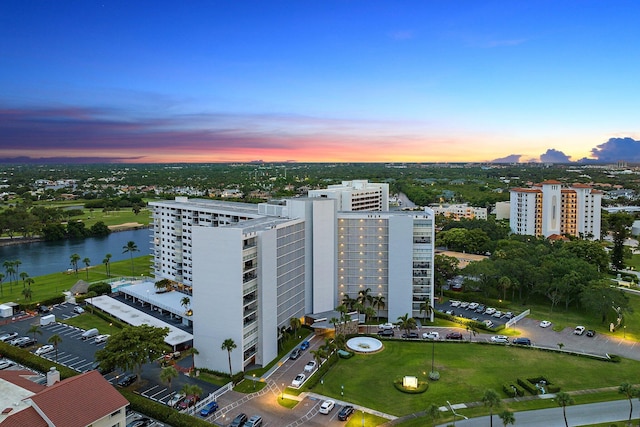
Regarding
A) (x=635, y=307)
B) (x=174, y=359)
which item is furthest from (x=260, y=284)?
(x=635, y=307)

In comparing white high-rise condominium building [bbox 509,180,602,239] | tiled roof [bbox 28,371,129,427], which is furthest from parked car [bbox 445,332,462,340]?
white high-rise condominium building [bbox 509,180,602,239]

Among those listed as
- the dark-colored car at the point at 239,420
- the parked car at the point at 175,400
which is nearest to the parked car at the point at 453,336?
the dark-colored car at the point at 239,420

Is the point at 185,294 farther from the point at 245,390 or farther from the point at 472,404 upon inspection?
the point at 472,404

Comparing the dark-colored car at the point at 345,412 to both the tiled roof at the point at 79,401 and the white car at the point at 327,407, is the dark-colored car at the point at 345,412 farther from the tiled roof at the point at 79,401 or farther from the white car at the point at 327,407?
the tiled roof at the point at 79,401

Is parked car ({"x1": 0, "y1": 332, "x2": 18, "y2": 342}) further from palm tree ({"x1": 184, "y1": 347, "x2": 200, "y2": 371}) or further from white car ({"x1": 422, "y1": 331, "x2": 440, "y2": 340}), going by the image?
white car ({"x1": 422, "y1": 331, "x2": 440, "y2": 340})

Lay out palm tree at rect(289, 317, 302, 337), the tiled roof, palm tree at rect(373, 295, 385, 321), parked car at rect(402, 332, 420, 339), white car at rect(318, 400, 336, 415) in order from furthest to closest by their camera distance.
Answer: palm tree at rect(373, 295, 385, 321)
parked car at rect(402, 332, 420, 339)
palm tree at rect(289, 317, 302, 337)
white car at rect(318, 400, 336, 415)
the tiled roof

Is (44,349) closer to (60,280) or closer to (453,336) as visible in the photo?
(60,280)

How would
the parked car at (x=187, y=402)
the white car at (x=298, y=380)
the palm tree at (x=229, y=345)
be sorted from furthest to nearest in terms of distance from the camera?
the palm tree at (x=229, y=345)
the white car at (x=298, y=380)
the parked car at (x=187, y=402)
